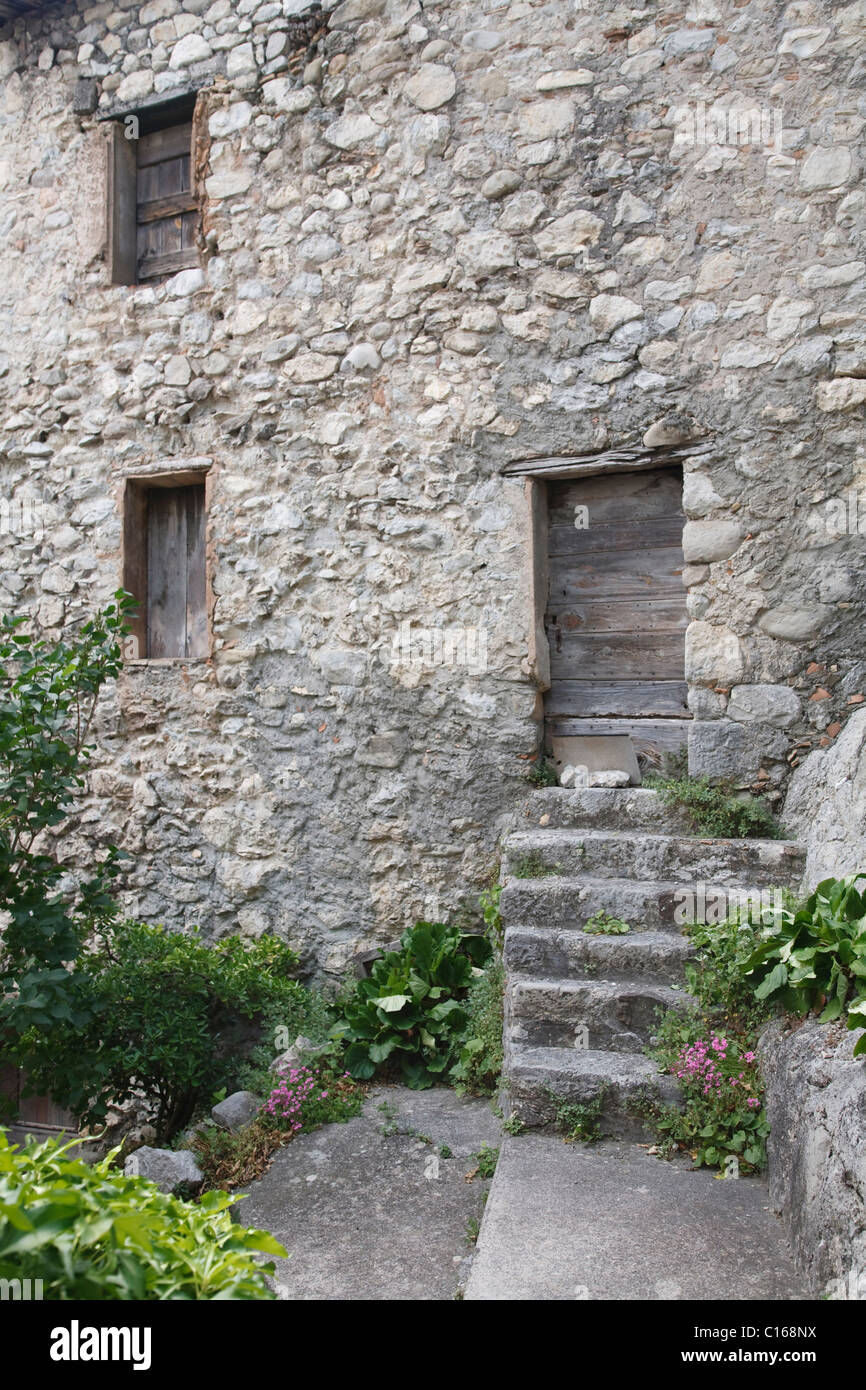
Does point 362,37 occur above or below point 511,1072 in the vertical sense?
above

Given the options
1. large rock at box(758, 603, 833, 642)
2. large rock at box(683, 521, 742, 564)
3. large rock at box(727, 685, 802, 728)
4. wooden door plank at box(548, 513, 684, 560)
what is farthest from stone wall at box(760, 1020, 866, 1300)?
wooden door plank at box(548, 513, 684, 560)

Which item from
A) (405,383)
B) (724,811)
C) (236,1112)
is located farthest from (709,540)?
(236,1112)

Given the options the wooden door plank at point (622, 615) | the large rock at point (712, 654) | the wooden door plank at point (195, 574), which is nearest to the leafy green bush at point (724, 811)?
the large rock at point (712, 654)

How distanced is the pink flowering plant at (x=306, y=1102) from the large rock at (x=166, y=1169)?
1.22ft

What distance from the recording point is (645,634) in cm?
489

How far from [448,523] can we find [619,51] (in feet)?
7.63

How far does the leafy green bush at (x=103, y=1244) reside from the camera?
137cm

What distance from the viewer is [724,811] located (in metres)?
4.32

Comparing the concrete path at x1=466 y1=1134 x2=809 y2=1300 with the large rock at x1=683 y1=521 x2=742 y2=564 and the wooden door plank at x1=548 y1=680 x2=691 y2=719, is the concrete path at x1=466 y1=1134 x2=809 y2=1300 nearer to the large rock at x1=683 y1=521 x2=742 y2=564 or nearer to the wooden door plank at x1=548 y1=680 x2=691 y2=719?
the wooden door plank at x1=548 y1=680 x2=691 y2=719

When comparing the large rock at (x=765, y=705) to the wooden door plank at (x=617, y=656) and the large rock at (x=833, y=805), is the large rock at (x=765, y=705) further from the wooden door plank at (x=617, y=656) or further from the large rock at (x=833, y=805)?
the wooden door plank at (x=617, y=656)

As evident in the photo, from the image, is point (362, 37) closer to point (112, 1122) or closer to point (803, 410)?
point (803, 410)

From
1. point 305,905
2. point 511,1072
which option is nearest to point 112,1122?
point 305,905

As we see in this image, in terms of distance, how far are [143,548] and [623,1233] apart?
460 cm

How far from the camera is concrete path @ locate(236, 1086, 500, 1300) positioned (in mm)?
2910
